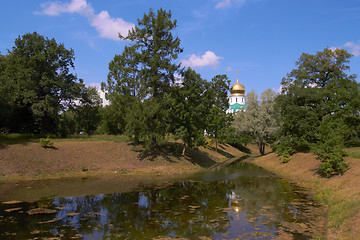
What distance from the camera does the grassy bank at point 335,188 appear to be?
36.9 ft

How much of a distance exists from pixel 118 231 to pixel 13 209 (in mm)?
7089

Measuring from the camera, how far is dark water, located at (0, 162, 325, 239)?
11.3 metres

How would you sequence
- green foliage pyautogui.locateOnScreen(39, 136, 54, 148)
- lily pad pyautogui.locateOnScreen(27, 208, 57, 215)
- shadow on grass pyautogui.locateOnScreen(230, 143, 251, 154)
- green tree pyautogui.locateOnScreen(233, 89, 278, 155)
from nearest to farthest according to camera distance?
lily pad pyautogui.locateOnScreen(27, 208, 57, 215) < green foliage pyautogui.locateOnScreen(39, 136, 54, 148) < green tree pyautogui.locateOnScreen(233, 89, 278, 155) < shadow on grass pyautogui.locateOnScreen(230, 143, 251, 154)

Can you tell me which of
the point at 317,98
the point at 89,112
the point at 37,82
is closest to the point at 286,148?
the point at 317,98

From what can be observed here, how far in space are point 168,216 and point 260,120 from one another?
35.8 metres

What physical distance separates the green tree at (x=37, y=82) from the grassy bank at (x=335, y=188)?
29.8m

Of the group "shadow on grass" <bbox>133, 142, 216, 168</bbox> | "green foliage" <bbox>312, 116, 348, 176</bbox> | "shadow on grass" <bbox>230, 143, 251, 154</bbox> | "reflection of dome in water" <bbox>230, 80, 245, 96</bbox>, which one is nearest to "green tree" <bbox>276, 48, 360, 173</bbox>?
"green foliage" <bbox>312, 116, 348, 176</bbox>

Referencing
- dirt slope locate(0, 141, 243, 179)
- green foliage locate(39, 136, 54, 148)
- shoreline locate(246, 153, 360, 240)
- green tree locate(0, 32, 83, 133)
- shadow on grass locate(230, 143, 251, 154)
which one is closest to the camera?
shoreline locate(246, 153, 360, 240)

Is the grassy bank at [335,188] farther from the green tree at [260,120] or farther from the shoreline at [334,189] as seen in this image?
the green tree at [260,120]

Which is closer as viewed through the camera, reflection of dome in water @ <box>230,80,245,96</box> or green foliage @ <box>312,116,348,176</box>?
green foliage @ <box>312,116,348,176</box>

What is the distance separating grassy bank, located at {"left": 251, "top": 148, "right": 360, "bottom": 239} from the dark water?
80cm

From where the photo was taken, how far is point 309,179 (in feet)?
81.4

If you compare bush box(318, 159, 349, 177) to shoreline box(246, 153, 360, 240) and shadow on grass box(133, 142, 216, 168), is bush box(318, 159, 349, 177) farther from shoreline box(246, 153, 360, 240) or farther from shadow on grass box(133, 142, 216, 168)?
shadow on grass box(133, 142, 216, 168)

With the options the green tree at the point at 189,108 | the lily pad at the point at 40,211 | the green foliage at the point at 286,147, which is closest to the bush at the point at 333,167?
the green foliage at the point at 286,147
